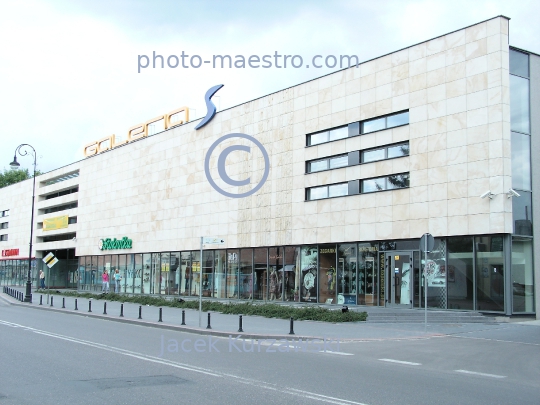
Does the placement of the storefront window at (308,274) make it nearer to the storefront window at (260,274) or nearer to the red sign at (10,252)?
the storefront window at (260,274)

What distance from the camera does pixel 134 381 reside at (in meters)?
9.85

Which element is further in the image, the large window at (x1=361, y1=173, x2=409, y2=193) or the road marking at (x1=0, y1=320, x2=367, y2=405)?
the large window at (x1=361, y1=173, x2=409, y2=193)

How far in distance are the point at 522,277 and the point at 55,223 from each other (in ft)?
173

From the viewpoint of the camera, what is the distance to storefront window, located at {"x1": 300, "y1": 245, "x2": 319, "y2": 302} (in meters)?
32.3

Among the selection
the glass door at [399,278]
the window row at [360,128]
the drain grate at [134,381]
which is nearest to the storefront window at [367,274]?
the glass door at [399,278]

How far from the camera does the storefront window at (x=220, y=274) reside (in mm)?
39062

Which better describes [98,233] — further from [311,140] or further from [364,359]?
[364,359]

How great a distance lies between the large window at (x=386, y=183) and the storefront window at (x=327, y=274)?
3889 mm

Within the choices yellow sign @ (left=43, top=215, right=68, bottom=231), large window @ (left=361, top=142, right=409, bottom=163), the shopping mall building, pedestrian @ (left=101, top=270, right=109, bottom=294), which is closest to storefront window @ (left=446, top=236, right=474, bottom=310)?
the shopping mall building

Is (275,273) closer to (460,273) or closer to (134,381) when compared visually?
(460,273)

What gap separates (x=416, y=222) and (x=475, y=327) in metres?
6.49

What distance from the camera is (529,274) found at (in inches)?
967

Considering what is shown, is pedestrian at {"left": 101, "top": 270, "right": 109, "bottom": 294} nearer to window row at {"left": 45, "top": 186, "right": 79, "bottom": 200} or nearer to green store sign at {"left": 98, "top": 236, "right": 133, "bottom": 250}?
green store sign at {"left": 98, "top": 236, "right": 133, "bottom": 250}

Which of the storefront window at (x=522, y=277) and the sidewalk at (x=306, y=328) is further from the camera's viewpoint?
the storefront window at (x=522, y=277)
